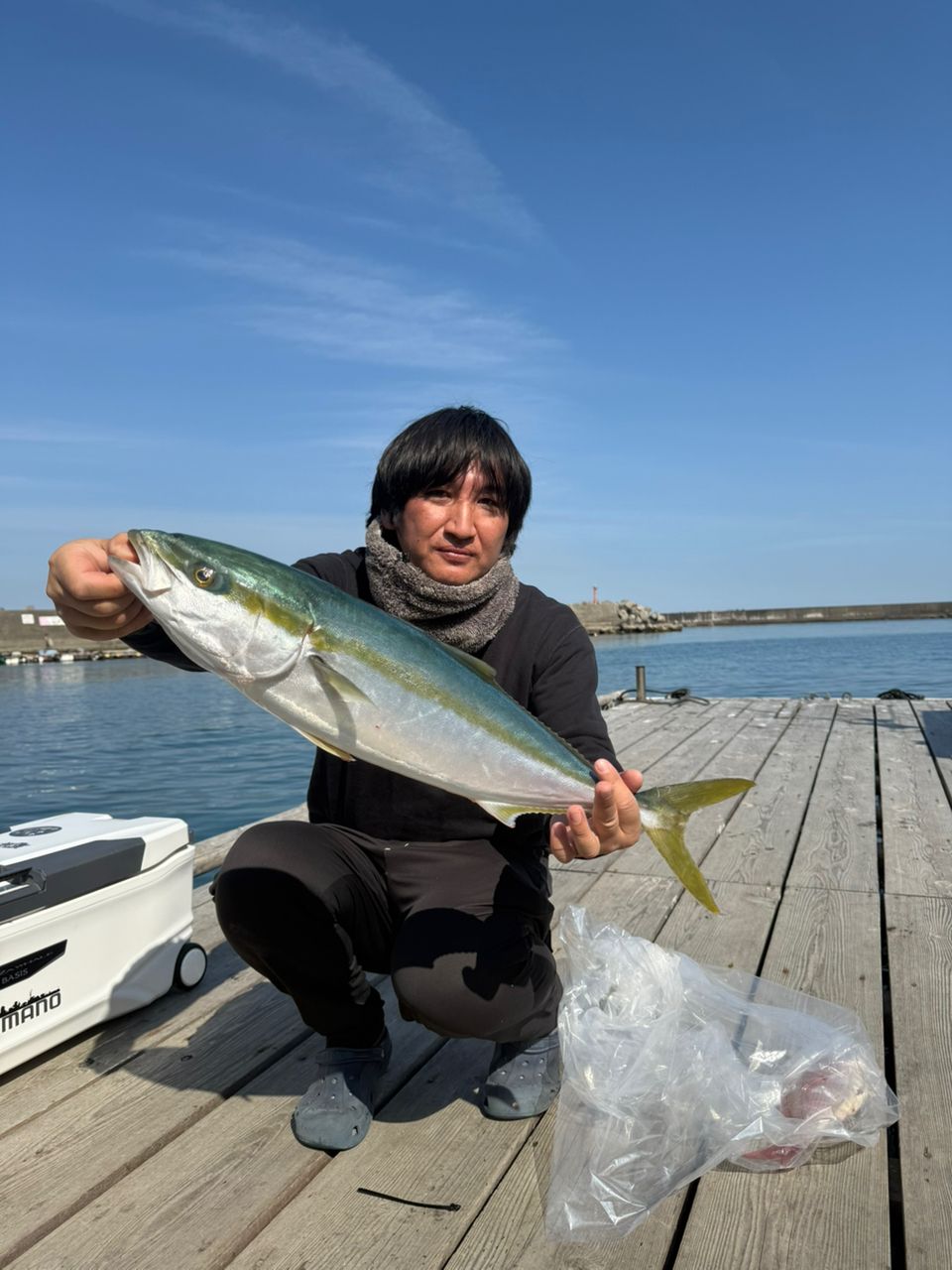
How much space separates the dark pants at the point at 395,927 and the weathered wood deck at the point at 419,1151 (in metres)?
0.33

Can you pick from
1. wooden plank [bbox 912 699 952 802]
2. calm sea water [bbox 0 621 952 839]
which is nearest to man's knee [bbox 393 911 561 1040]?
wooden plank [bbox 912 699 952 802]

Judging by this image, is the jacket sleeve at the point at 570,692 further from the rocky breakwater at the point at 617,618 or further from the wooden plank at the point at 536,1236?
the rocky breakwater at the point at 617,618

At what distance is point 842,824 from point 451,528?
4.30 metres

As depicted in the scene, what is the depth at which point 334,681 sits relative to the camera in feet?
6.39

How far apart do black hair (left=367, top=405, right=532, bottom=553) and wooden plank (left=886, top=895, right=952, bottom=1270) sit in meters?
2.19

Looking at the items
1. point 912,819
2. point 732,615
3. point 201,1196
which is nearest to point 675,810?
point 201,1196

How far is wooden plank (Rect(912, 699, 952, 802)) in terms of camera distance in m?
7.30

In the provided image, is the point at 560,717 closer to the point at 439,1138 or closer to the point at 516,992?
the point at 516,992

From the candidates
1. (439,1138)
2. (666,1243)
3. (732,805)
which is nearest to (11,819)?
(732,805)

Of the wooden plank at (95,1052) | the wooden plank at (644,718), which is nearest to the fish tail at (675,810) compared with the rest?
the wooden plank at (95,1052)

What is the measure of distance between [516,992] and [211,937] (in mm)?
2121

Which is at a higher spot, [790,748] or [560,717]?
[560,717]

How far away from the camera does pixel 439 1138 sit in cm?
239

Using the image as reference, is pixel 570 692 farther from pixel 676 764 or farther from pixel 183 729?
pixel 183 729
